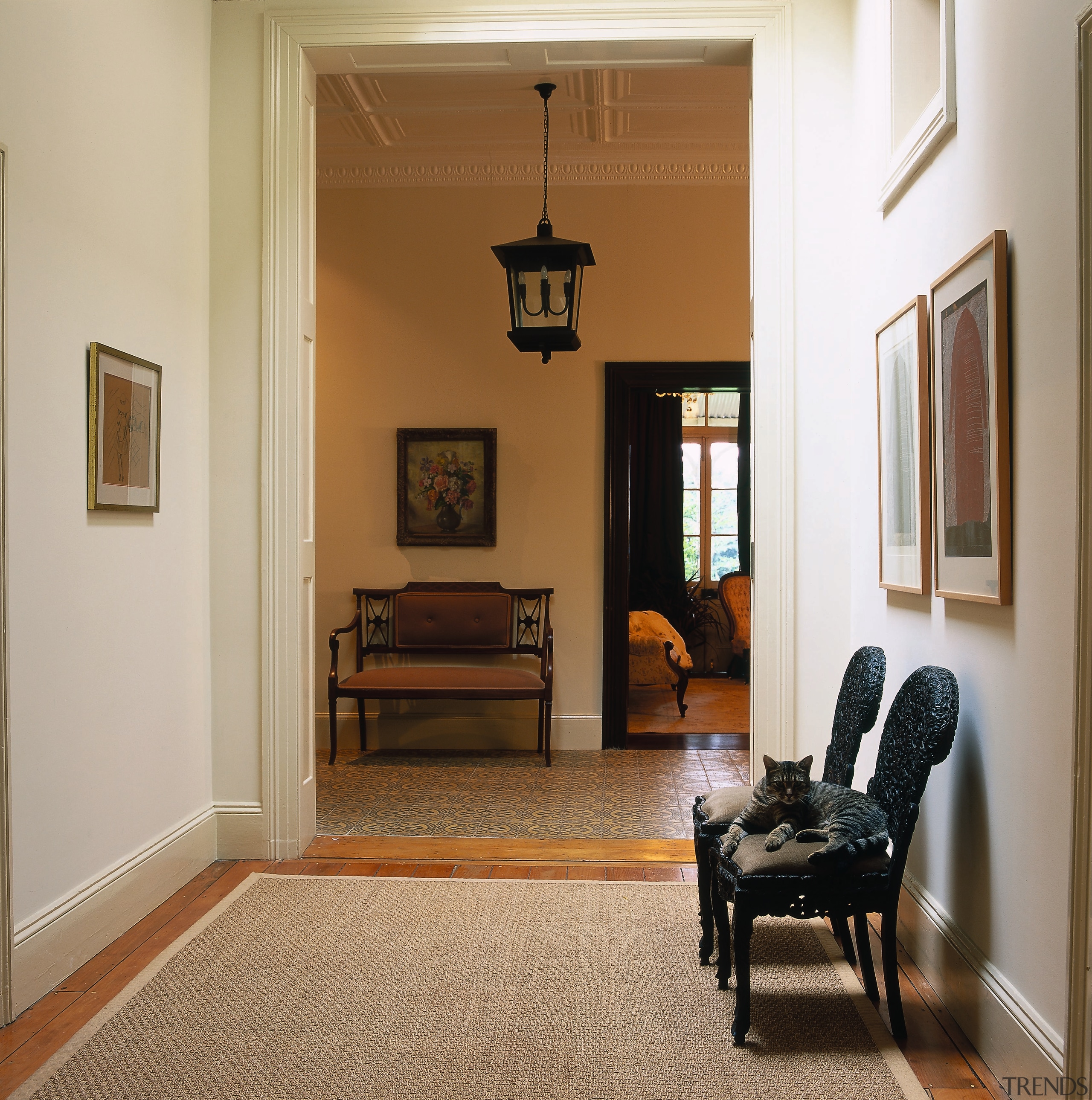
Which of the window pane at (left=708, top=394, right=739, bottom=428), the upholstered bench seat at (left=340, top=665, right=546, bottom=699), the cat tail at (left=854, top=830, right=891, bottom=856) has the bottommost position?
the upholstered bench seat at (left=340, top=665, right=546, bottom=699)

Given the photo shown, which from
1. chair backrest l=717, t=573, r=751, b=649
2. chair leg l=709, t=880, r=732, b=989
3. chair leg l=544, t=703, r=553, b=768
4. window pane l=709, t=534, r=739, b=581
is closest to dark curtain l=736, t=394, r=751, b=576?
window pane l=709, t=534, r=739, b=581

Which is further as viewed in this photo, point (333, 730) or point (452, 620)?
point (452, 620)

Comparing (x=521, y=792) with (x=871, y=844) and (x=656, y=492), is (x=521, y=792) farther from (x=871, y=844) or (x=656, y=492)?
(x=656, y=492)

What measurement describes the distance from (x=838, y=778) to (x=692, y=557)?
7.67 metres

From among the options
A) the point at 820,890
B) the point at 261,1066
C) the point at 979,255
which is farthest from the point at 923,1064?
the point at 979,255

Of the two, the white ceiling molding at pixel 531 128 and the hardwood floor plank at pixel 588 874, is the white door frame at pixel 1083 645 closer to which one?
the hardwood floor plank at pixel 588 874

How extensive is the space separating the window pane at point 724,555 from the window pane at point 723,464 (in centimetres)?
62

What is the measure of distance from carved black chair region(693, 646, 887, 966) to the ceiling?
3558 millimetres

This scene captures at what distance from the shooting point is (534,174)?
6.55 metres

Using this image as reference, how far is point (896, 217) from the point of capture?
325cm

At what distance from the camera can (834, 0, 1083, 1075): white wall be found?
2.00 m

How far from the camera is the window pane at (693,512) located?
10.7 m

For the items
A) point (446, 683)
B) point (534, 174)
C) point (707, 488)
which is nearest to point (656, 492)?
point (707, 488)

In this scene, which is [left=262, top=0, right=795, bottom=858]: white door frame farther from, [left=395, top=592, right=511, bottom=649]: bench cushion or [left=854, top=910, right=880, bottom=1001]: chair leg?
[left=395, top=592, right=511, bottom=649]: bench cushion
